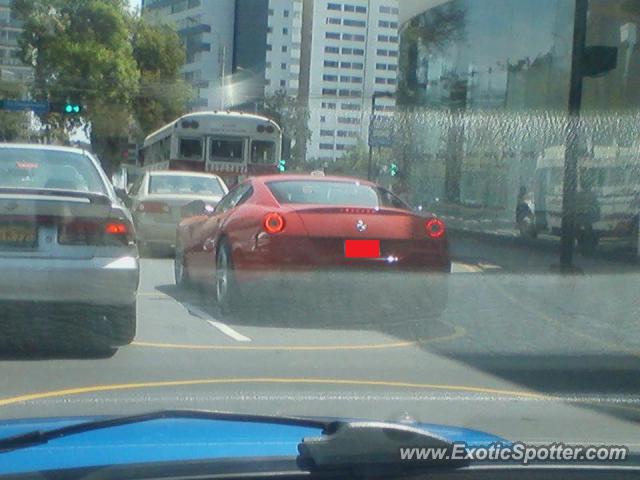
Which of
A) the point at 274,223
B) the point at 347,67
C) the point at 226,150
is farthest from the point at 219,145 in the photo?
the point at 347,67

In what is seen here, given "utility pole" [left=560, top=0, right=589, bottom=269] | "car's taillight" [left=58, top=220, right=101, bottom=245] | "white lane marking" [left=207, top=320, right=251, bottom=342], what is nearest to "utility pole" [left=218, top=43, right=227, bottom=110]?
"car's taillight" [left=58, top=220, right=101, bottom=245]

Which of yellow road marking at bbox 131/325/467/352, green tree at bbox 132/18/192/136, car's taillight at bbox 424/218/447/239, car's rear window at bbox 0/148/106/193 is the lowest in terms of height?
yellow road marking at bbox 131/325/467/352

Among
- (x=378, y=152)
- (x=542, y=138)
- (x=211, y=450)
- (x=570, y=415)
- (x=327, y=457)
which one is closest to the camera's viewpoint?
(x=327, y=457)

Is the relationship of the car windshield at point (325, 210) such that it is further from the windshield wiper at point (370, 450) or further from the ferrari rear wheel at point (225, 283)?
the windshield wiper at point (370, 450)

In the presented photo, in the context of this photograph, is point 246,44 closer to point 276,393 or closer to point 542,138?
point 276,393

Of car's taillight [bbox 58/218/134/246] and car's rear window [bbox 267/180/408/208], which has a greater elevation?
car's rear window [bbox 267/180/408/208]

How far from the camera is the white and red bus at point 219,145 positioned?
27.6 feet

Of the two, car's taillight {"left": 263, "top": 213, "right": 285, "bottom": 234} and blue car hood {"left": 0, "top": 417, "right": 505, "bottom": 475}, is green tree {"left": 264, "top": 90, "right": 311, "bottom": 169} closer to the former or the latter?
car's taillight {"left": 263, "top": 213, "right": 285, "bottom": 234}

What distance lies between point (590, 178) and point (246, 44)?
3.21m

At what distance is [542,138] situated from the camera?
9047mm

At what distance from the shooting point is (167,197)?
9.66m

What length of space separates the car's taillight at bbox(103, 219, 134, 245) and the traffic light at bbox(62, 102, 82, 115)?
0.73m

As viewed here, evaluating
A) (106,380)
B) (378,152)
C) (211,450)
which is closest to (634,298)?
(378,152)

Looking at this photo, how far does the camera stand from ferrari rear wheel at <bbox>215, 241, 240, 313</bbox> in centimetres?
836
